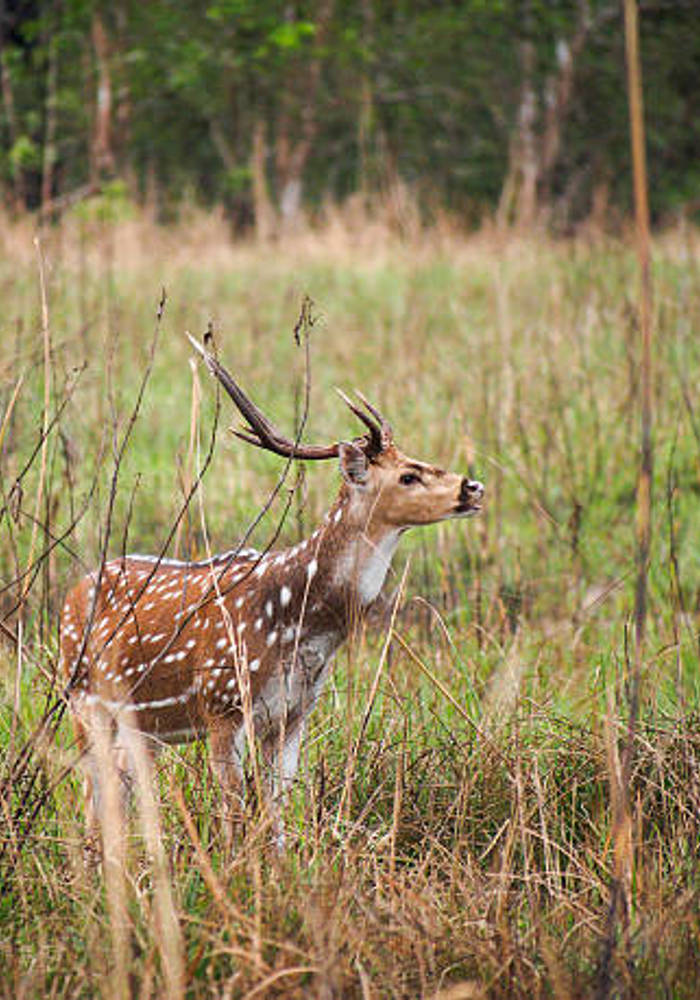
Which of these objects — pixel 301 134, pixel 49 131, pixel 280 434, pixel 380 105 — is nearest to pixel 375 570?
pixel 280 434

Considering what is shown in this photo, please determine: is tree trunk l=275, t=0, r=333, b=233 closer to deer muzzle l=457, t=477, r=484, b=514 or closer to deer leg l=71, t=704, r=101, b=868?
deer leg l=71, t=704, r=101, b=868

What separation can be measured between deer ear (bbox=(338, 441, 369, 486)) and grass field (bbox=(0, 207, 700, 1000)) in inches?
11.6

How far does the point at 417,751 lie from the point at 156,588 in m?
0.82

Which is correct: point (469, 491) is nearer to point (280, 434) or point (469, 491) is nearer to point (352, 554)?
point (352, 554)

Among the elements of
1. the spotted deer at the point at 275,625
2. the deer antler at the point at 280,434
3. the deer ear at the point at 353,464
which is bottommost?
the spotted deer at the point at 275,625

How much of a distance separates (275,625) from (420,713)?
1.56 feet

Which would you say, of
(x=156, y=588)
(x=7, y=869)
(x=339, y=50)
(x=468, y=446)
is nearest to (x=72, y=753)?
(x=156, y=588)

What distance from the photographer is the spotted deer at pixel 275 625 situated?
3633 mm

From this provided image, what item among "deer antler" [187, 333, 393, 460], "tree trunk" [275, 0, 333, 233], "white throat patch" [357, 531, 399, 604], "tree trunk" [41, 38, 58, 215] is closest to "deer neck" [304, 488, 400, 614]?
"white throat patch" [357, 531, 399, 604]

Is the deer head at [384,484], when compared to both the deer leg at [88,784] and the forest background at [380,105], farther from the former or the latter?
the forest background at [380,105]

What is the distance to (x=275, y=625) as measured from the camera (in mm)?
3734

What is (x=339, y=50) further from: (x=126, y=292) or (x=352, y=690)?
(x=352, y=690)

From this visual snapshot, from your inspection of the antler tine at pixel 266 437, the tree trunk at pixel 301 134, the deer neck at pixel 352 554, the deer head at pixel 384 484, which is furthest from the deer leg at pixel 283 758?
the tree trunk at pixel 301 134

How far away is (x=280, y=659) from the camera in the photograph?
368 cm
